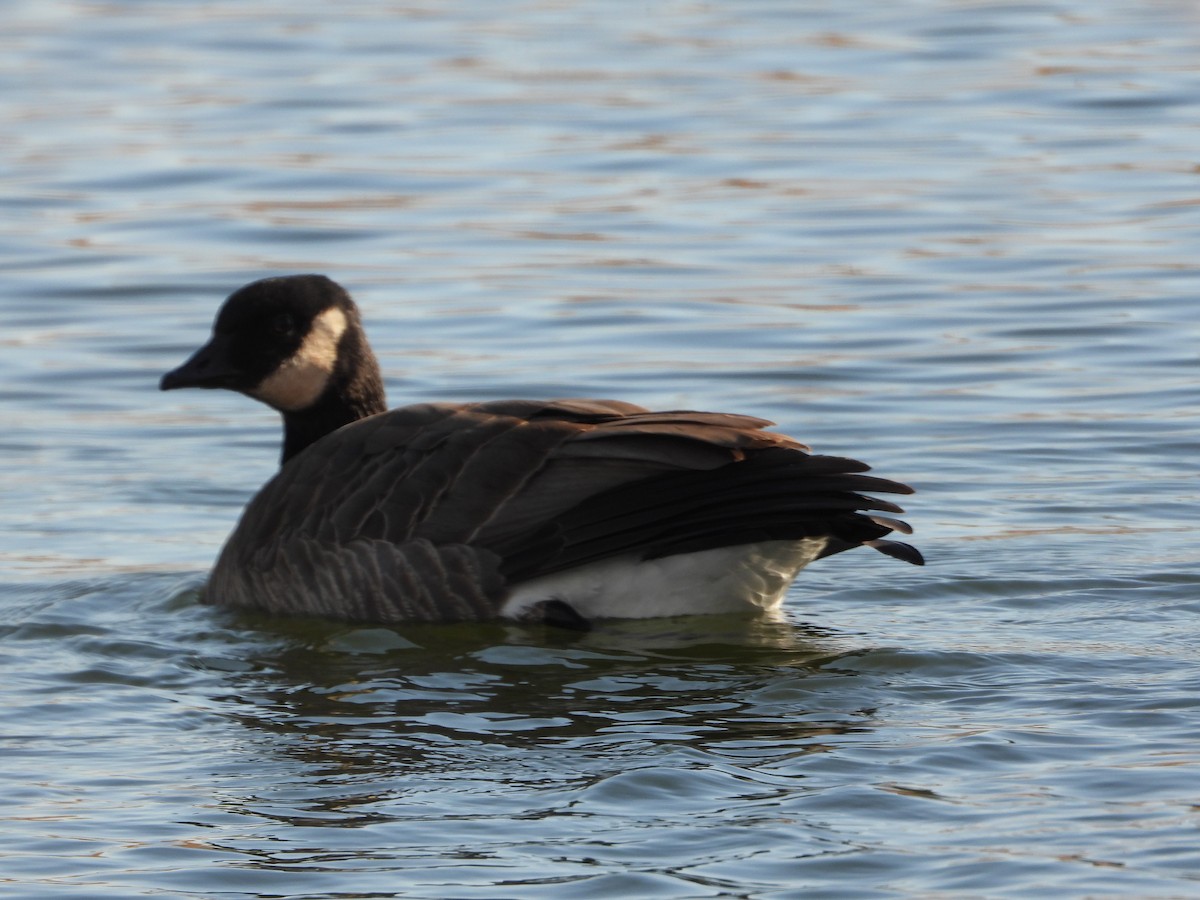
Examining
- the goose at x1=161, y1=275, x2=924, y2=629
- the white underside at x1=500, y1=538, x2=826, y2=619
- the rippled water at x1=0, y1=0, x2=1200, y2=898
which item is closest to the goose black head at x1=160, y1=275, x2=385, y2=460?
the goose at x1=161, y1=275, x2=924, y2=629

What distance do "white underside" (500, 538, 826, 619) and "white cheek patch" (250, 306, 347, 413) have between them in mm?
1730

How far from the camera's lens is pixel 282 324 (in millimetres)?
9992

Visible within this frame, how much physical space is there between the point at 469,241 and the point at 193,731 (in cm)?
902

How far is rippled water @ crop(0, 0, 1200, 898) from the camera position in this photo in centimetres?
667

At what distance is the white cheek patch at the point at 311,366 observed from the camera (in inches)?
393

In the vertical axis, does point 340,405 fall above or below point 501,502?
above

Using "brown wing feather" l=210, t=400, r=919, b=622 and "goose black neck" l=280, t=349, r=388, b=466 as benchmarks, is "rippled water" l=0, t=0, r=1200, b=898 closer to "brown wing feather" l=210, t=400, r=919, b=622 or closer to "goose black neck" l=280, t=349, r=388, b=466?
"brown wing feather" l=210, t=400, r=919, b=622

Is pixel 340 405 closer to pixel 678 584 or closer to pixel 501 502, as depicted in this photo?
pixel 501 502

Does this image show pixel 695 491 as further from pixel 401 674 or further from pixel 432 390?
pixel 432 390

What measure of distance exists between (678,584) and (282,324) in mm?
2370

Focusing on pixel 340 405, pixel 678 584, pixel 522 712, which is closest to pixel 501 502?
pixel 678 584

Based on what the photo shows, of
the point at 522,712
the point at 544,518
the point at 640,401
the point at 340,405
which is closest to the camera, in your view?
the point at 522,712

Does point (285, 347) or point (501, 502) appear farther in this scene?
point (285, 347)

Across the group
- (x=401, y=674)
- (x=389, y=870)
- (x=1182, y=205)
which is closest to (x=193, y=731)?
(x=401, y=674)
